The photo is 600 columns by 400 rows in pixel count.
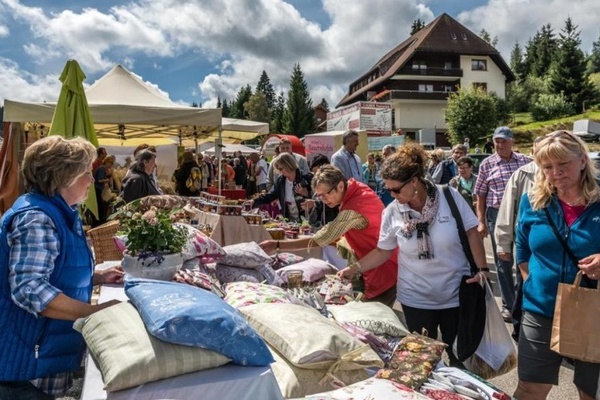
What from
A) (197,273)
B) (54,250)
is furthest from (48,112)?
(54,250)

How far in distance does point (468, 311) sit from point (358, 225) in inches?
37.1

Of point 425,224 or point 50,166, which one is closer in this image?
point 50,166

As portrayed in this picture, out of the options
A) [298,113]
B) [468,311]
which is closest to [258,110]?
[298,113]

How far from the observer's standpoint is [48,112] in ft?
23.0

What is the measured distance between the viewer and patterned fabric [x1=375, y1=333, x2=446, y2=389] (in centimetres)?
186

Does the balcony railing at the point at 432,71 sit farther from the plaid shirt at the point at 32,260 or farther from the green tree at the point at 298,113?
the plaid shirt at the point at 32,260

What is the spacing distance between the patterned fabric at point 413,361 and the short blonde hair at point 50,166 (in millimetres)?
1386

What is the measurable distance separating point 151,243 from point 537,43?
85.2 meters

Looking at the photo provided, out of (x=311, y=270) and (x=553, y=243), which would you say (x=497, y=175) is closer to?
(x=311, y=270)

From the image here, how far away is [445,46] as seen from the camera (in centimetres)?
4991

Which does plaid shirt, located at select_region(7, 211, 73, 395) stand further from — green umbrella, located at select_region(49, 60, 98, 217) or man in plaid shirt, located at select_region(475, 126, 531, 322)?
man in plaid shirt, located at select_region(475, 126, 531, 322)

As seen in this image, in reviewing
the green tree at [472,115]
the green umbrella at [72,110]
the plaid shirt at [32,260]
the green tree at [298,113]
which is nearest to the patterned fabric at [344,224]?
the plaid shirt at [32,260]

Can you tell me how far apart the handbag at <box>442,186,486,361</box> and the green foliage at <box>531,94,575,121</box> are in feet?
166

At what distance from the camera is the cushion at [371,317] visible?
7.79 ft
